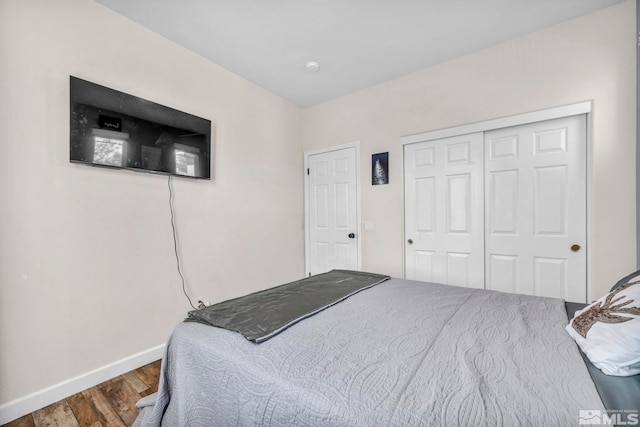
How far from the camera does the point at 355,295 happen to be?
1.70 metres

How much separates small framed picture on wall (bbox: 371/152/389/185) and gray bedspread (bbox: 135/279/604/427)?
6.07 feet

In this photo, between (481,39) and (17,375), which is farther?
(481,39)

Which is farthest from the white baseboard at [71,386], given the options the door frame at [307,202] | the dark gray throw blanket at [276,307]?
the door frame at [307,202]

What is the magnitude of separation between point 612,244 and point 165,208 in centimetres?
350

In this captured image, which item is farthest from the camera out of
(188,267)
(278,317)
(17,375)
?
(188,267)

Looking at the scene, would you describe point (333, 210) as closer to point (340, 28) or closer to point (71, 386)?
point (340, 28)

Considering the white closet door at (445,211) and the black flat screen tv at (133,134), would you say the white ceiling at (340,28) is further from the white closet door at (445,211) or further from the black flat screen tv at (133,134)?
the white closet door at (445,211)

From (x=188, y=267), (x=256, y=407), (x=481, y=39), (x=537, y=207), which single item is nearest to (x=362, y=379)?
(x=256, y=407)

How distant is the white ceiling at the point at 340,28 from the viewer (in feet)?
6.44

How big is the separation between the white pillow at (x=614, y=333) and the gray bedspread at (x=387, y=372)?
5cm

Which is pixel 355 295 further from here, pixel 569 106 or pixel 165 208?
pixel 569 106

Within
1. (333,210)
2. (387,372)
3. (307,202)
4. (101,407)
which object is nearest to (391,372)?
(387,372)
